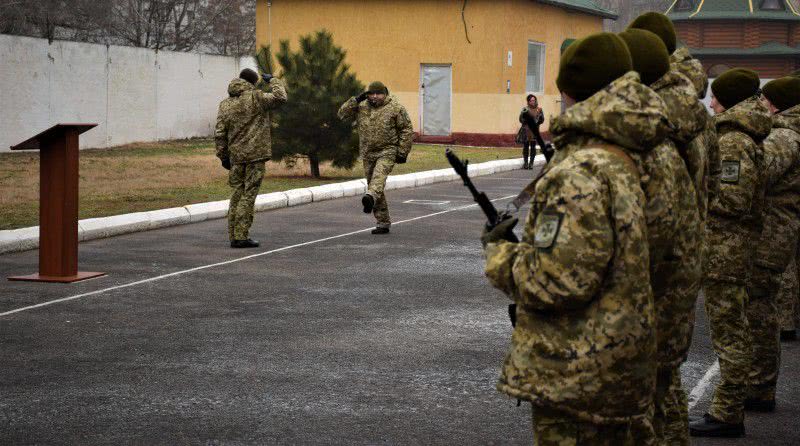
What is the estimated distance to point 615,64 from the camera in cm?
385

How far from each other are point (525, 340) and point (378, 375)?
375 centimetres

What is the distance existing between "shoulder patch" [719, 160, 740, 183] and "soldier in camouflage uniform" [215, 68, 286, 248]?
8066mm

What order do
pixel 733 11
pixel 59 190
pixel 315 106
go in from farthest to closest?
pixel 733 11
pixel 315 106
pixel 59 190

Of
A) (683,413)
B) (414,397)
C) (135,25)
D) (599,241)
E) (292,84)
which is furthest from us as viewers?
(135,25)

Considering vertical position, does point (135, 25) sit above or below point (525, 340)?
above

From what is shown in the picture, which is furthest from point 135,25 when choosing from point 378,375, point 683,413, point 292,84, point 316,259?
point 683,413

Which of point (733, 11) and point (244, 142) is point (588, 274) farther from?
point (733, 11)

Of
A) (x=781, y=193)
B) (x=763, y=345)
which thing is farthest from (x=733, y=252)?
(x=781, y=193)

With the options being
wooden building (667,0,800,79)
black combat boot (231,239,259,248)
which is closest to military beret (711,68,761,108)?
black combat boot (231,239,259,248)

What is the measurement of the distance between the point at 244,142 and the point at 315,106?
9877 mm

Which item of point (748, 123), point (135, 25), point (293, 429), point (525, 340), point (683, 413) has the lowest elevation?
point (293, 429)

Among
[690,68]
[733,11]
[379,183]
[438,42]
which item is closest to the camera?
[690,68]

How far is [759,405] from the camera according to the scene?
6719 millimetres

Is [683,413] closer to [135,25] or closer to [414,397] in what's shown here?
[414,397]
